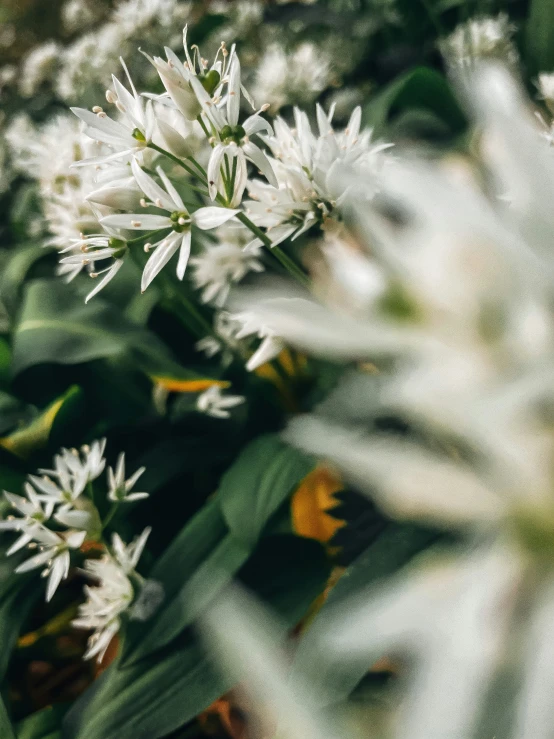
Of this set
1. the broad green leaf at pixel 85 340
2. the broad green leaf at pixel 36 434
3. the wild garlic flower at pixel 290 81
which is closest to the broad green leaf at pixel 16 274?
the broad green leaf at pixel 85 340

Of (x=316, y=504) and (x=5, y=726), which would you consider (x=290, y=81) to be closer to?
(x=316, y=504)

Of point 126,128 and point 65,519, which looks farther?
A: point 65,519

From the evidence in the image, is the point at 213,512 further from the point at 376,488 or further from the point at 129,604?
the point at 376,488

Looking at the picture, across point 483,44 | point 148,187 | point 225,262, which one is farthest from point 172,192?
point 483,44

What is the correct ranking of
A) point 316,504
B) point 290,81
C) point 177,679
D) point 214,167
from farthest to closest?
point 290,81, point 316,504, point 177,679, point 214,167

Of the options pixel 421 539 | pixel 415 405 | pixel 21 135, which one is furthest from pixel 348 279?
pixel 21 135

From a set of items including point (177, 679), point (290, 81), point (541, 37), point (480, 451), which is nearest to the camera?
point (480, 451)

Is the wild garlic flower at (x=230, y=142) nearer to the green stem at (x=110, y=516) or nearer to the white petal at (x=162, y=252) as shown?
the white petal at (x=162, y=252)
